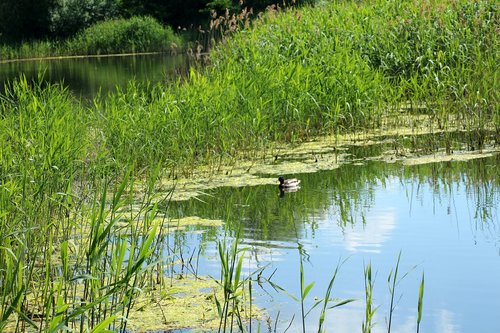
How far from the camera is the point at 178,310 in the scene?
5332 millimetres

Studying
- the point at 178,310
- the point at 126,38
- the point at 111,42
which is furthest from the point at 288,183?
the point at 111,42

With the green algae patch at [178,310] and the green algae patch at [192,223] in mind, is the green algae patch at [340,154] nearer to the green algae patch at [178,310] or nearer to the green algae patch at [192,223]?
the green algae patch at [192,223]

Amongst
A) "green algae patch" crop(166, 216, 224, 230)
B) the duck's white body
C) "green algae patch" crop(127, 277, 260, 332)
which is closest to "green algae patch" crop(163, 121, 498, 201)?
the duck's white body

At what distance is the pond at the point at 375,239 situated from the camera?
5254 mm

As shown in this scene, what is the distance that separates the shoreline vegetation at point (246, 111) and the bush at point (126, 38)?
62.2ft

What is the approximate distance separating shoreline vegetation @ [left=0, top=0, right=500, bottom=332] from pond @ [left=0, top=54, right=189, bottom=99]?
199 inches

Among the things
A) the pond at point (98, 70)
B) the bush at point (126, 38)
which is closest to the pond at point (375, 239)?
the pond at point (98, 70)

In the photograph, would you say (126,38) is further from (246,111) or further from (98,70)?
(246,111)

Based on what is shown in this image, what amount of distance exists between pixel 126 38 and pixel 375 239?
91.9 ft

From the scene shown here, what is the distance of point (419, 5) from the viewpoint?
526 inches

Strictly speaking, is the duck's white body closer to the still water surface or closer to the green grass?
the still water surface

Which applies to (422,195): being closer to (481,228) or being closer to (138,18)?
(481,228)

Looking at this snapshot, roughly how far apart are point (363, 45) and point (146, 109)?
149 inches

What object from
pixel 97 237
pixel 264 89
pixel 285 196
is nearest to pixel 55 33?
pixel 264 89
